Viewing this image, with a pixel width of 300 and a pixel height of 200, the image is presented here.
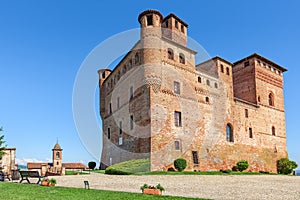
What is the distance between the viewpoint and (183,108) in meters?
25.6

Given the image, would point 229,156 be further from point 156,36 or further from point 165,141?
point 156,36

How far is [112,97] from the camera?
32.9 meters

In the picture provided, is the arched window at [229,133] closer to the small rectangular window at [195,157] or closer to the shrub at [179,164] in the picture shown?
the small rectangular window at [195,157]

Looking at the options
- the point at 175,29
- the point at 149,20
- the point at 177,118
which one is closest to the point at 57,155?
the point at 177,118

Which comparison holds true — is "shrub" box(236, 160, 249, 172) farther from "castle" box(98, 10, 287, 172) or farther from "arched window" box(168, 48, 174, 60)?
"arched window" box(168, 48, 174, 60)

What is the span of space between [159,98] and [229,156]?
10914 mm

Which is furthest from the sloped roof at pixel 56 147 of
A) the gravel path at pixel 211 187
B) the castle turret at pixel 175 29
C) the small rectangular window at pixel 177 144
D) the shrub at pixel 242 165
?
the gravel path at pixel 211 187

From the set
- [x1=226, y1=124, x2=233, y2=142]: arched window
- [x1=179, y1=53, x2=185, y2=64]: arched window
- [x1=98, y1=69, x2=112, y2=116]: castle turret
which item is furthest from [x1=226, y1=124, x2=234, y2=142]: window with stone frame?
[x1=98, y1=69, x2=112, y2=116]: castle turret

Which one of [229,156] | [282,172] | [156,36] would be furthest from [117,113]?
[282,172]

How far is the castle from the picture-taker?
938 inches

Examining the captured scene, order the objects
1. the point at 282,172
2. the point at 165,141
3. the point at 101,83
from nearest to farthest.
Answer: the point at 165,141, the point at 282,172, the point at 101,83

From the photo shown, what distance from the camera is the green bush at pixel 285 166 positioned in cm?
3434

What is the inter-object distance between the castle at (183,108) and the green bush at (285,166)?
1.01 meters

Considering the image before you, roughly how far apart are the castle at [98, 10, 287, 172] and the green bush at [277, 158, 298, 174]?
101 cm
